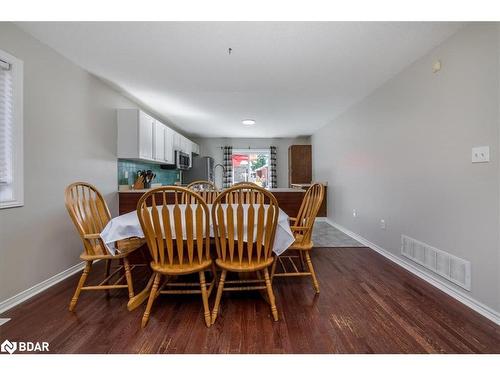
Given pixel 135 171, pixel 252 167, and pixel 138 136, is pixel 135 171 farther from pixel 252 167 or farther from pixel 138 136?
pixel 252 167

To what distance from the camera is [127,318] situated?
5.51ft

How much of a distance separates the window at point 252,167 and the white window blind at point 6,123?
538 cm

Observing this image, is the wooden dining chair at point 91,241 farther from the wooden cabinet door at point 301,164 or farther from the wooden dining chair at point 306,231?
the wooden cabinet door at point 301,164

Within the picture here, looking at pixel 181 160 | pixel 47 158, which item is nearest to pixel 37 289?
pixel 47 158

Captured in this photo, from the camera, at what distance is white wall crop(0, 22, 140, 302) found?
191cm

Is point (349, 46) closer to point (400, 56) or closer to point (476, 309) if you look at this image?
point (400, 56)

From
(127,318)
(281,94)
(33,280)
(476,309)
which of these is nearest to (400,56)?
(281,94)

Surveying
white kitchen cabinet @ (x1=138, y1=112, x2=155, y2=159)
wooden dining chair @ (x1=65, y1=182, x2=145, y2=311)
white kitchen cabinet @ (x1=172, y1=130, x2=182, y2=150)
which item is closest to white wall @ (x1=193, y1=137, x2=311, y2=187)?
white kitchen cabinet @ (x1=172, y1=130, x2=182, y2=150)

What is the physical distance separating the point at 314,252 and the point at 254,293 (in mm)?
1437

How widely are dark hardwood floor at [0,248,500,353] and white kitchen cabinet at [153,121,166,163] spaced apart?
2.26 metres

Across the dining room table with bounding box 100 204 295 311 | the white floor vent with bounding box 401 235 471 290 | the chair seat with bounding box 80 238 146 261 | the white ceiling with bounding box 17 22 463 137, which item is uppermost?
the white ceiling with bounding box 17 22 463 137

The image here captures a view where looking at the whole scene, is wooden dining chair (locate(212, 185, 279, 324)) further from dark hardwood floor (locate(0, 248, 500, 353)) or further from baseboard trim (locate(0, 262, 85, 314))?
baseboard trim (locate(0, 262, 85, 314))

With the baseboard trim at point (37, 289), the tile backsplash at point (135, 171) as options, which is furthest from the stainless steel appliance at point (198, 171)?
the baseboard trim at point (37, 289)

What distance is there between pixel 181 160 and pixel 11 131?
3083 mm
